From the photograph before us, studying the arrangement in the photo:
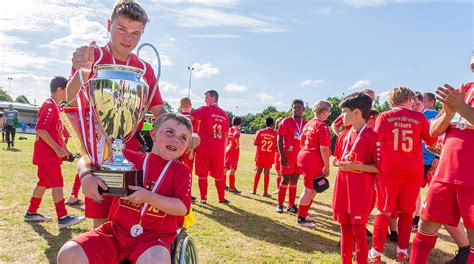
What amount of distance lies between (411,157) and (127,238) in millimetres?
3565

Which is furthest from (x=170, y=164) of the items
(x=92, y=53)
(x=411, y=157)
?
(x=411, y=157)

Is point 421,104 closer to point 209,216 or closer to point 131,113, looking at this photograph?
point 209,216

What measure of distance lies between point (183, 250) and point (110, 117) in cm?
96

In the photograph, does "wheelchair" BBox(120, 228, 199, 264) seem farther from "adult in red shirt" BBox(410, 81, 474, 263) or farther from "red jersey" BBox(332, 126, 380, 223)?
"adult in red shirt" BBox(410, 81, 474, 263)

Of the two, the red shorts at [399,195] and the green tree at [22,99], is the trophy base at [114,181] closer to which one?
the red shorts at [399,195]

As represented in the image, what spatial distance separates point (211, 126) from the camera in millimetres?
7328

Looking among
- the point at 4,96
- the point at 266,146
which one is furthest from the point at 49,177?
the point at 4,96

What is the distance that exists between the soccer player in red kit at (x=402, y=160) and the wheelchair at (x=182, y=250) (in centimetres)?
258

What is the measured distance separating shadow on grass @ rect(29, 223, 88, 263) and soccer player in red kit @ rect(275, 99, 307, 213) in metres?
3.76

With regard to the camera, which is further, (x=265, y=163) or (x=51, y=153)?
(x=265, y=163)

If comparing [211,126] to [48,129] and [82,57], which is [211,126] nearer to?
[48,129]

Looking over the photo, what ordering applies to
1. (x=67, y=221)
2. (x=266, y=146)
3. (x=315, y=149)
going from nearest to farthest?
(x=67, y=221)
(x=315, y=149)
(x=266, y=146)

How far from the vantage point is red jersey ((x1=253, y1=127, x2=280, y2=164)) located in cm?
948

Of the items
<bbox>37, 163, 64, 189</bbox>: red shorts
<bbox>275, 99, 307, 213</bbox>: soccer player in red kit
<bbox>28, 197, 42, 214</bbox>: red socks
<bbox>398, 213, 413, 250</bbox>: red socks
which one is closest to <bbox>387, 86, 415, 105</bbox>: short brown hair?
<bbox>398, 213, 413, 250</bbox>: red socks
